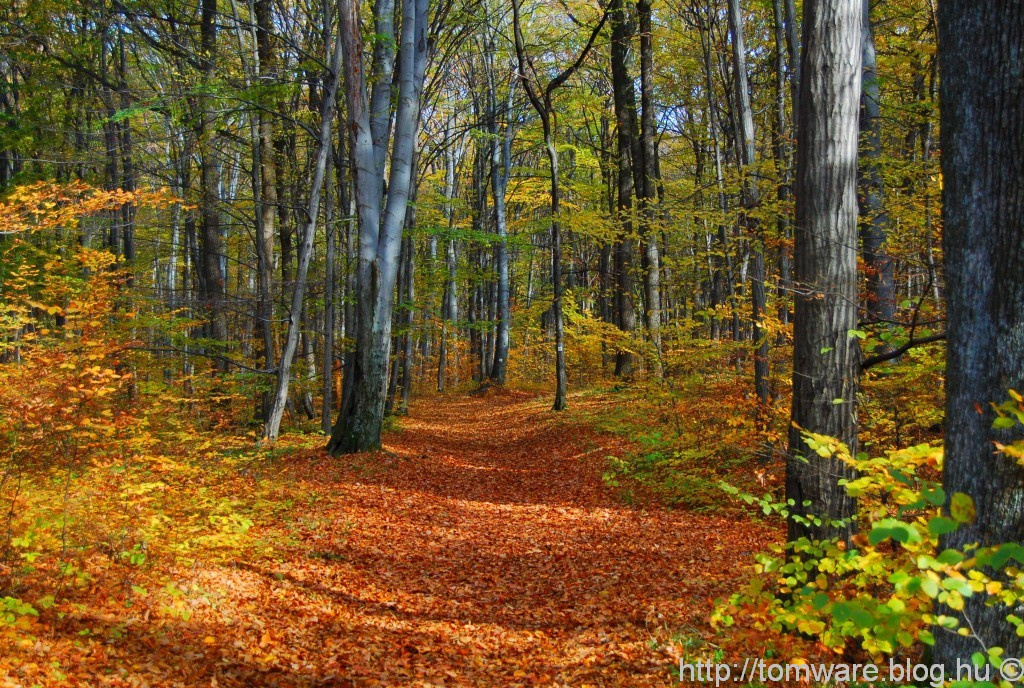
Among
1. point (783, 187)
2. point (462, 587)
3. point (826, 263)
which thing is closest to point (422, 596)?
point (462, 587)

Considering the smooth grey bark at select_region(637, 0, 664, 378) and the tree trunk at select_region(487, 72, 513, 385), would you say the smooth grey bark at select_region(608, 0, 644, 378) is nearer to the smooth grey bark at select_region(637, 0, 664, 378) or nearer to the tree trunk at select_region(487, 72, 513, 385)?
the smooth grey bark at select_region(637, 0, 664, 378)

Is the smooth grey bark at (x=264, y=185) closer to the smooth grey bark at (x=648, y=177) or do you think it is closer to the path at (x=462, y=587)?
the path at (x=462, y=587)

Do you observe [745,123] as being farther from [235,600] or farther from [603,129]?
[603,129]

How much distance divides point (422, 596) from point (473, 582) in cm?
60

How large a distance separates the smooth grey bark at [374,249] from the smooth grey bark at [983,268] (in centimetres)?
914

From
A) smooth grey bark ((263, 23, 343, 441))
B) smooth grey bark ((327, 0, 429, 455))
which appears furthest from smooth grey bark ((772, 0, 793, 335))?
smooth grey bark ((263, 23, 343, 441))

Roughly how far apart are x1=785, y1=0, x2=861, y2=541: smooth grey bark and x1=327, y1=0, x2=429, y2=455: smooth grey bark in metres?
7.80

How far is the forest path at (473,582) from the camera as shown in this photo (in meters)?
4.29

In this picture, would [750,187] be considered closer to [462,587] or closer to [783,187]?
[783,187]

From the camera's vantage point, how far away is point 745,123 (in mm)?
9602

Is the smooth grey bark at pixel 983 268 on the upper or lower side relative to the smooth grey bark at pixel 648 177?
lower

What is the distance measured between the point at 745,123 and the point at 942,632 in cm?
858

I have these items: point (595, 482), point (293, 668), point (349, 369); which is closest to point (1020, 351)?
point (293, 668)

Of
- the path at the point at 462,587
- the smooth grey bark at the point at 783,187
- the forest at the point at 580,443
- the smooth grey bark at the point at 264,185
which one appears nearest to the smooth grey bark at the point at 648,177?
the forest at the point at 580,443
